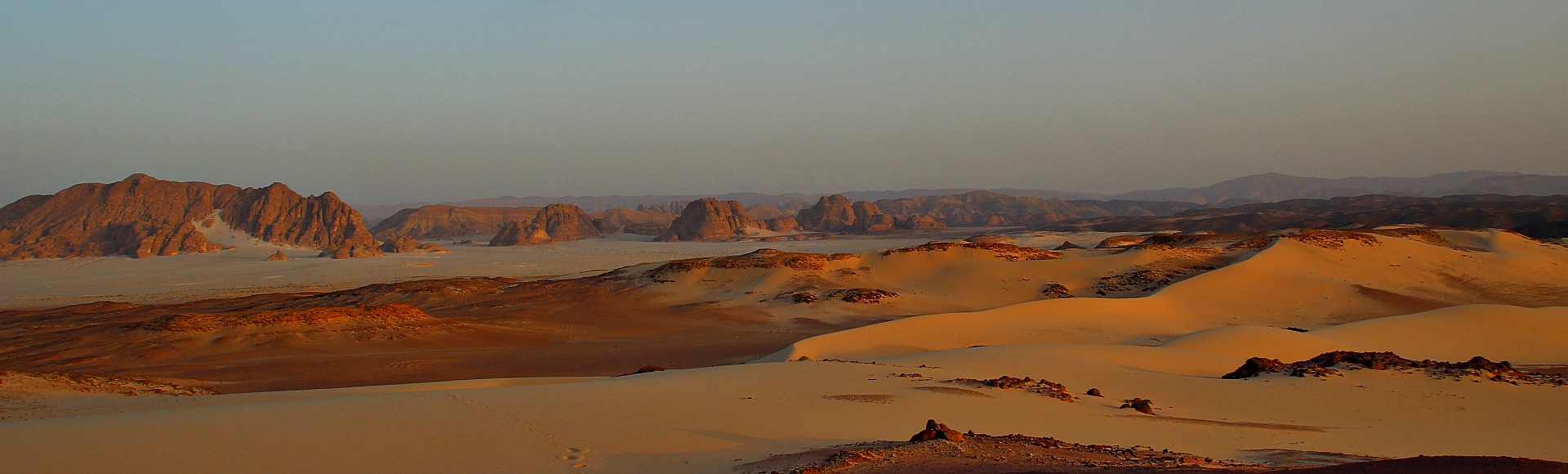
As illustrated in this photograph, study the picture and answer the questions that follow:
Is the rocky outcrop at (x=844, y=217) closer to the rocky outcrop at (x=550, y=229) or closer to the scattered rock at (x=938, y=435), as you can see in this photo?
the rocky outcrop at (x=550, y=229)

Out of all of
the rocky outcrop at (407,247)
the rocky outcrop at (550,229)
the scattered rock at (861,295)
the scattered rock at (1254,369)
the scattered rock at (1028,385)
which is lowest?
the scattered rock at (861,295)

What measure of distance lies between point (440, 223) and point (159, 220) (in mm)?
43104

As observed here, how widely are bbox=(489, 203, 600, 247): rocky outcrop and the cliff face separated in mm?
14657

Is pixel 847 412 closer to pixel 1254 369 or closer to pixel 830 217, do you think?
pixel 1254 369

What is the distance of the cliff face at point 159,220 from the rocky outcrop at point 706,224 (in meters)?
29.6

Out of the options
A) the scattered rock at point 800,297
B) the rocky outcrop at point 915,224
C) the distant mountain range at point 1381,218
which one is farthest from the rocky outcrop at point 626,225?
the scattered rock at point 800,297

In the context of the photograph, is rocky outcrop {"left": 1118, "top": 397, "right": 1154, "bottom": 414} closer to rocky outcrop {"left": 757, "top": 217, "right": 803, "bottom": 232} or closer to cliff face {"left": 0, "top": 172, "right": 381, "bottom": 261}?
cliff face {"left": 0, "top": 172, "right": 381, "bottom": 261}

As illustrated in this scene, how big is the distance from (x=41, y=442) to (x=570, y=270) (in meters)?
42.7

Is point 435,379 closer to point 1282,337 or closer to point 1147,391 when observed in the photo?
point 1147,391

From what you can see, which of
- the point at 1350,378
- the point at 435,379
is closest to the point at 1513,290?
the point at 1350,378

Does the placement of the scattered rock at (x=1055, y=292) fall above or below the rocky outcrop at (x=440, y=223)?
below

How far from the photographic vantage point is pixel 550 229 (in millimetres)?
84500

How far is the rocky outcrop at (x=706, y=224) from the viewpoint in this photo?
84.7 metres

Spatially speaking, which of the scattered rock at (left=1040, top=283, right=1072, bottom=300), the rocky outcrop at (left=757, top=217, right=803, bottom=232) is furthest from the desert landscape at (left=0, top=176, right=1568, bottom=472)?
the rocky outcrop at (left=757, top=217, right=803, bottom=232)
